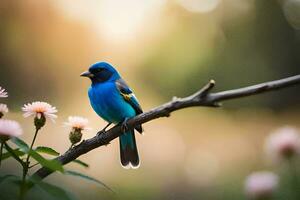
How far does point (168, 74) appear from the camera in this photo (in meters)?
17.0

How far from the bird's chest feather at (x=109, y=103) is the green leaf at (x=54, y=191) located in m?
1.75

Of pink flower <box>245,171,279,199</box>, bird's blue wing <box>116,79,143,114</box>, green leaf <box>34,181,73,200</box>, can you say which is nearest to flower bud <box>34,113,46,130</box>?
green leaf <box>34,181,73,200</box>

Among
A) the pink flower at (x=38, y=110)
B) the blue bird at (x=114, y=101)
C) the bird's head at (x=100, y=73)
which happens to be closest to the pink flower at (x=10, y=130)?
the pink flower at (x=38, y=110)

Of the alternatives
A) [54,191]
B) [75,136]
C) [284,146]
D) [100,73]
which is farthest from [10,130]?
[100,73]

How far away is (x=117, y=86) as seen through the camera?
3246 mm

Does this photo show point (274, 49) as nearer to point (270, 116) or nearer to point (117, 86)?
point (270, 116)

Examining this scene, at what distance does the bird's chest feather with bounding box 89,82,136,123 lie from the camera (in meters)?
2.99

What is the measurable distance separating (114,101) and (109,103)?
0.09 ft

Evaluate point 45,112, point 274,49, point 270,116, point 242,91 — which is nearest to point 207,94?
point 242,91

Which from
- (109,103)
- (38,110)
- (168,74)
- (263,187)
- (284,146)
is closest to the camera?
(263,187)

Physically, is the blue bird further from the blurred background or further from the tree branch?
the blurred background

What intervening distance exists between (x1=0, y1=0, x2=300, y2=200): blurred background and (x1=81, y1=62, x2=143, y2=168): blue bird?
3.06m

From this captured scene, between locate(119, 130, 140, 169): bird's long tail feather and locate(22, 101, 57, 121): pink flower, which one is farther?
Result: locate(119, 130, 140, 169): bird's long tail feather

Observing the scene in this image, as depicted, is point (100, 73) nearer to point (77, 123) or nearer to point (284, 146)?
point (77, 123)
